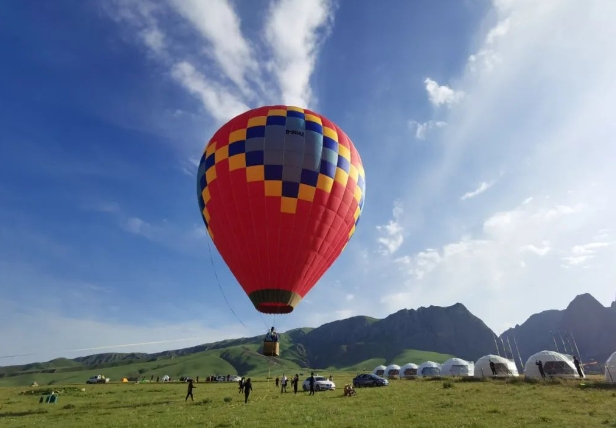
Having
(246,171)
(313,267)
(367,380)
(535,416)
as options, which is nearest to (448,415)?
(535,416)

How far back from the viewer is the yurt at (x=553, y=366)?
5581cm

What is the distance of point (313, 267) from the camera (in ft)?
88.7

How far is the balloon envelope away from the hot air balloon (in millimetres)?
68

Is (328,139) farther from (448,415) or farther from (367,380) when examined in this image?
(367,380)

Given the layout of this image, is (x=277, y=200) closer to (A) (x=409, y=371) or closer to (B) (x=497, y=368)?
(B) (x=497, y=368)

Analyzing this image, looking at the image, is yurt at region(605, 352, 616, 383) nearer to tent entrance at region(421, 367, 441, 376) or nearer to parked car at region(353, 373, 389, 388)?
parked car at region(353, 373, 389, 388)

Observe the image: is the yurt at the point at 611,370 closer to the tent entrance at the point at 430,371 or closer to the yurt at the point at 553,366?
the yurt at the point at 553,366

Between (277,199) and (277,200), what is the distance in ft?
0.23

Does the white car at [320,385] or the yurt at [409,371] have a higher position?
the yurt at [409,371]

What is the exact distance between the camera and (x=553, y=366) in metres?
56.6

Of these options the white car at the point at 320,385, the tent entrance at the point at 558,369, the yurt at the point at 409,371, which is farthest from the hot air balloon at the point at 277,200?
the yurt at the point at 409,371

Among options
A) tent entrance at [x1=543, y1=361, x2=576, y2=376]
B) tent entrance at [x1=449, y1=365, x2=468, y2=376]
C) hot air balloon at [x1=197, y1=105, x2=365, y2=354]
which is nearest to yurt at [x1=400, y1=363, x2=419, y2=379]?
tent entrance at [x1=449, y1=365, x2=468, y2=376]

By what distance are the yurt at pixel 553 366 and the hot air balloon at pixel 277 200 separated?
4747 centimetres

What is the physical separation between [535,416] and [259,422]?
45.5 feet
